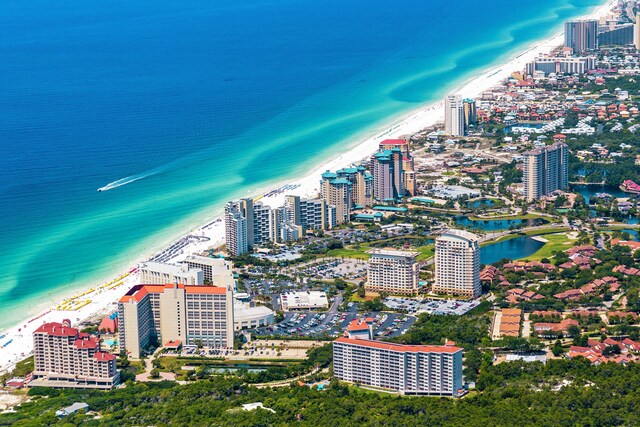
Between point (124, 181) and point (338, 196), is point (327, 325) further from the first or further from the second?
point (124, 181)

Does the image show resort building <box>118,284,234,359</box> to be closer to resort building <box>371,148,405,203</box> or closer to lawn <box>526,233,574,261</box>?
lawn <box>526,233,574,261</box>

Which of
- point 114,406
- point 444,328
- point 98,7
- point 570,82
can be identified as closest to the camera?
point 114,406

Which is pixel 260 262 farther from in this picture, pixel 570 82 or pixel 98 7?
pixel 98 7

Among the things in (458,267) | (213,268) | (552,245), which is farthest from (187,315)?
(552,245)

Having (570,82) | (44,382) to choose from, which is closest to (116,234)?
(44,382)

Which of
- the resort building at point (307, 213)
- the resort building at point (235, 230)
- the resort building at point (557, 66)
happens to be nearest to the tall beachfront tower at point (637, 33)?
the resort building at point (557, 66)

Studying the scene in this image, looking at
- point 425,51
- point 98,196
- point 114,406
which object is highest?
point 425,51

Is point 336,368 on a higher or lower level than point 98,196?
lower

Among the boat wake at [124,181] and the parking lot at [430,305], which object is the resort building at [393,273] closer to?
the parking lot at [430,305]
